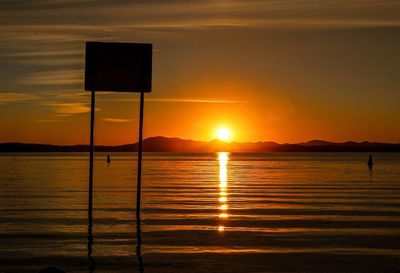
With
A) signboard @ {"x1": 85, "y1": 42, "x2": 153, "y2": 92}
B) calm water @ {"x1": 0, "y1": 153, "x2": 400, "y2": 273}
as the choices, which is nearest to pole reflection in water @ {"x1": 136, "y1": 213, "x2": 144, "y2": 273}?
calm water @ {"x1": 0, "y1": 153, "x2": 400, "y2": 273}

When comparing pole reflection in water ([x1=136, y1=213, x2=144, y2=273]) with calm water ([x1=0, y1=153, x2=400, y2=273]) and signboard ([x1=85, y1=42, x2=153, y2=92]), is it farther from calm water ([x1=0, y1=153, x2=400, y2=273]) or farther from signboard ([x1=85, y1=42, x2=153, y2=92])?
signboard ([x1=85, y1=42, x2=153, y2=92])

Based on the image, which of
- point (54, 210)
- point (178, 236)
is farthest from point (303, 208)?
point (54, 210)

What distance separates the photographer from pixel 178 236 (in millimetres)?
13008

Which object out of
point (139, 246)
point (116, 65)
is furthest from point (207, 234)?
point (116, 65)

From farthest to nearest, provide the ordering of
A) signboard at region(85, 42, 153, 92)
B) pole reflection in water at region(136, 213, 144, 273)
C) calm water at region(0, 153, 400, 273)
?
signboard at region(85, 42, 153, 92)
calm water at region(0, 153, 400, 273)
pole reflection in water at region(136, 213, 144, 273)

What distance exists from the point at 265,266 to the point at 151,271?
7.02 ft

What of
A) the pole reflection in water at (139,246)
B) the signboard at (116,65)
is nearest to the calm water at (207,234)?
the pole reflection in water at (139,246)

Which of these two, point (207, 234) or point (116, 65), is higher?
point (116, 65)

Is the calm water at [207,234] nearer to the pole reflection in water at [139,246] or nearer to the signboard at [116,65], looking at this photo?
the pole reflection in water at [139,246]

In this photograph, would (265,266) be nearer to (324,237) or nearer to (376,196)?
(324,237)

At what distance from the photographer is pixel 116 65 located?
617 inches

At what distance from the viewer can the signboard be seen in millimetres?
15609

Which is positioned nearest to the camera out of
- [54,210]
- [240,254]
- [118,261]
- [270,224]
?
[118,261]

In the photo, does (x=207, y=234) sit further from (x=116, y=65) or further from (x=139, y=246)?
(x=116, y=65)
